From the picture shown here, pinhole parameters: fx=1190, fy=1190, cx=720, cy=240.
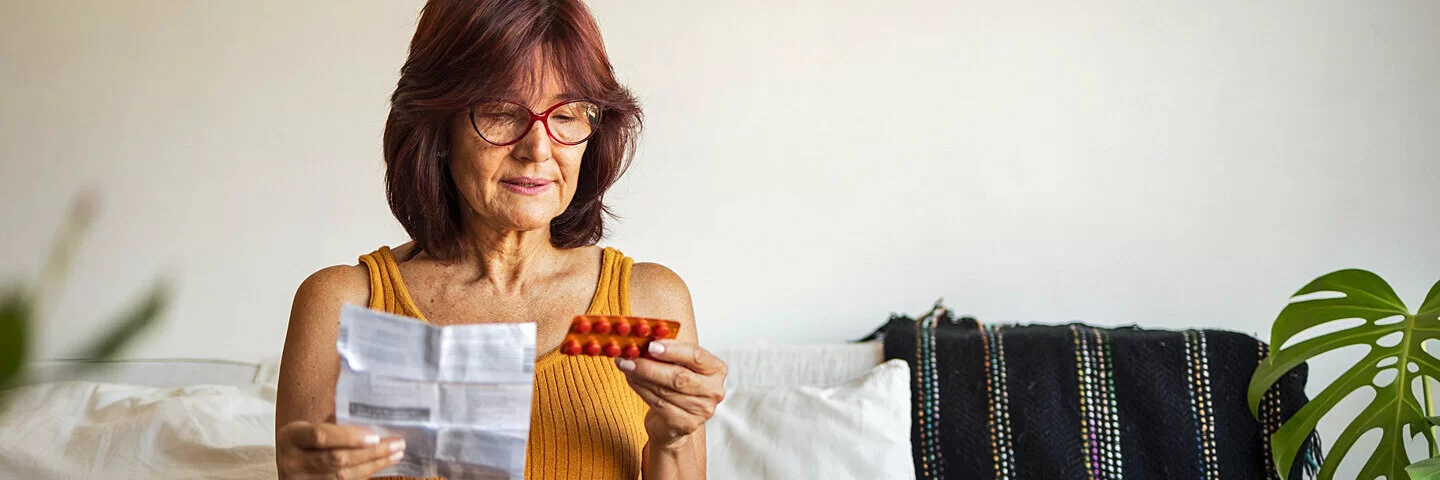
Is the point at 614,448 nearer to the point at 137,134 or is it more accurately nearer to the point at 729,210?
the point at 729,210

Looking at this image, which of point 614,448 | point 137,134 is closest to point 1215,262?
point 614,448

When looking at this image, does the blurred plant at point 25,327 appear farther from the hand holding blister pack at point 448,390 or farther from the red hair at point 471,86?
the red hair at point 471,86

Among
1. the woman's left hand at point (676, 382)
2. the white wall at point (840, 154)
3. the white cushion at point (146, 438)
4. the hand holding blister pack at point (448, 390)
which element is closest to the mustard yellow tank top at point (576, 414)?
the woman's left hand at point (676, 382)

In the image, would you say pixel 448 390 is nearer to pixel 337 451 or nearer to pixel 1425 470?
pixel 337 451

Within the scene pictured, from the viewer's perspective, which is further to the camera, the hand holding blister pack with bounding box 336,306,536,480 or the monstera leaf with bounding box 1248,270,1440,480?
the monstera leaf with bounding box 1248,270,1440,480

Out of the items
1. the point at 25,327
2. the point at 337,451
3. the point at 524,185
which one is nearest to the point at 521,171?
the point at 524,185

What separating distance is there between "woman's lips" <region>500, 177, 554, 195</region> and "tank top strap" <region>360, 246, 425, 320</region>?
0.62 feet

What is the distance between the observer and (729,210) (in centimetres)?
220

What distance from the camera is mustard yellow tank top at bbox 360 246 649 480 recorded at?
4.41 ft

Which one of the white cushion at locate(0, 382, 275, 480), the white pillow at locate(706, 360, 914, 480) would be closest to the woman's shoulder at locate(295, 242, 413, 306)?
the white cushion at locate(0, 382, 275, 480)

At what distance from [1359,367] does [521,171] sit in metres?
1.24

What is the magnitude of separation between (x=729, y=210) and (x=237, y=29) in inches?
40.5

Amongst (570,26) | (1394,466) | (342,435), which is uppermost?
(570,26)

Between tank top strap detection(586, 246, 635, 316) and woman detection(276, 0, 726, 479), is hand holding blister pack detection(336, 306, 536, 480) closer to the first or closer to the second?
woman detection(276, 0, 726, 479)
